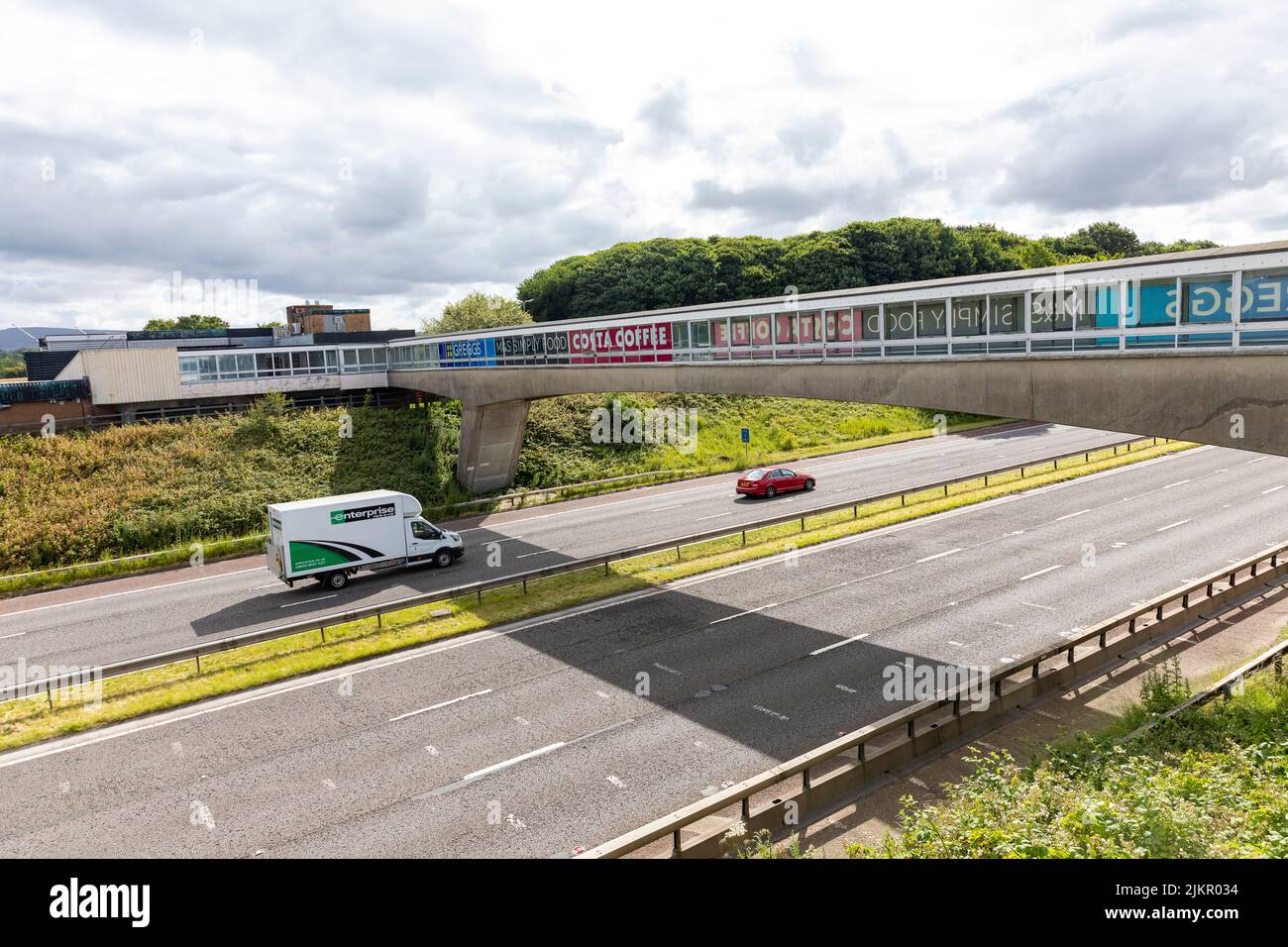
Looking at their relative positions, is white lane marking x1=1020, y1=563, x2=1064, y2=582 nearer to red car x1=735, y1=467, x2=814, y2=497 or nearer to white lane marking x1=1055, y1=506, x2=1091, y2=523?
white lane marking x1=1055, y1=506, x2=1091, y2=523

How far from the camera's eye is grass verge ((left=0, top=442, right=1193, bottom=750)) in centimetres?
1678

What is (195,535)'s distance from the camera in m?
32.2

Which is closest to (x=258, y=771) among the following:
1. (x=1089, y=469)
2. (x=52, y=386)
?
(x=52, y=386)

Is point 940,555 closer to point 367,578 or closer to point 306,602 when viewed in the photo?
point 367,578

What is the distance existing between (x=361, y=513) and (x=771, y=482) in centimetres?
1817

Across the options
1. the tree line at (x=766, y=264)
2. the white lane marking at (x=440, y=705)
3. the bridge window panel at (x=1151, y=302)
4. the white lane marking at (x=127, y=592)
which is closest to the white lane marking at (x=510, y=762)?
the white lane marking at (x=440, y=705)

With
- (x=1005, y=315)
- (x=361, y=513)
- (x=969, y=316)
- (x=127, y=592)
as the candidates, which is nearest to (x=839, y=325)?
(x=969, y=316)

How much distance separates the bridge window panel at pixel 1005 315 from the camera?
666 inches

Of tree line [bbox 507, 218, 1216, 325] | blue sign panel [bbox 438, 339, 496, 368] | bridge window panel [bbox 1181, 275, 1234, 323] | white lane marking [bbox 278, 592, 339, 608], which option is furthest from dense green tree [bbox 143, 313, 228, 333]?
bridge window panel [bbox 1181, 275, 1234, 323]

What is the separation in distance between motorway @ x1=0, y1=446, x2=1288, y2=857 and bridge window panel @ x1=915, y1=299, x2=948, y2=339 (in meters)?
6.85

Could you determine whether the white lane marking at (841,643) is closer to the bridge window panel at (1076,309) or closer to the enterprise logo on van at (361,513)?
the bridge window panel at (1076,309)

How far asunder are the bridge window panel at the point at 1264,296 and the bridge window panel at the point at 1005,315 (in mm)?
4117

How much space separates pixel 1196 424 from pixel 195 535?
3265 cm
